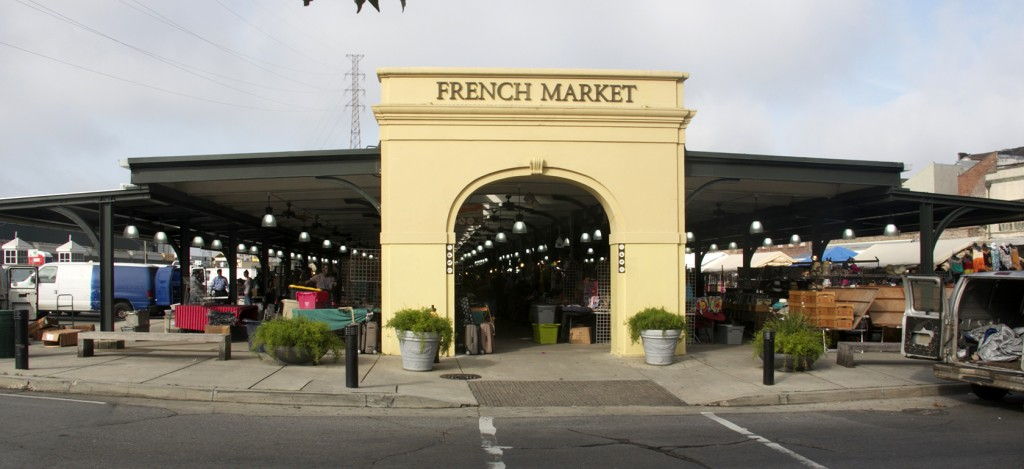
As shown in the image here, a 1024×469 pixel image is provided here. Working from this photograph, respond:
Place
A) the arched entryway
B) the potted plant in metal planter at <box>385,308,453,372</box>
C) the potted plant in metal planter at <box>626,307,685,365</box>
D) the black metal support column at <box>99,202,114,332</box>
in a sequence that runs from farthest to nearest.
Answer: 1. the arched entryway
2. the black metal support column at <box>99,202,114,332</box>
3. the potted plant in metal planter at <box>626,307,685,365</box>
4. the potted plant in metal planter at <box>385,308,453,372</box>

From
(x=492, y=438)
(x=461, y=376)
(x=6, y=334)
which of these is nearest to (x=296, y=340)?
(x=461, y=376)

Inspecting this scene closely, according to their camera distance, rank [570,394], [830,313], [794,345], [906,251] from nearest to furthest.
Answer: [570,394] → [794,345] → [830,313] → [906,251]

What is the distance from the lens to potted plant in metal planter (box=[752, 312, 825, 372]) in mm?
13109

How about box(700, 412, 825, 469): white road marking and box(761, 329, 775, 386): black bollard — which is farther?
box(761, 329, 775, 386): black bollard

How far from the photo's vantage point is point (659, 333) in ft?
46.1

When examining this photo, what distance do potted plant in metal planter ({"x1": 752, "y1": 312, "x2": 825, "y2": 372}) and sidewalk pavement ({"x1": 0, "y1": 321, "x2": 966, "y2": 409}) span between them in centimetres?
25

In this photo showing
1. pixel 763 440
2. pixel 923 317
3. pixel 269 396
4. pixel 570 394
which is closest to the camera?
pixel 763 440

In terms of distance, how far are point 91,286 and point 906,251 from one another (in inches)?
1353

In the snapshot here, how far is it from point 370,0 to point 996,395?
10.9 metres

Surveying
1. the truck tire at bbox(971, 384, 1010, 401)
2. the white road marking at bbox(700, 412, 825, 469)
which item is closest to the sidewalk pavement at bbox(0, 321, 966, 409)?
the truck tire at bbox(971, 384, 1010, 401)

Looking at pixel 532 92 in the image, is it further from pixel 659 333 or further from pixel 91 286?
pixel 91 286

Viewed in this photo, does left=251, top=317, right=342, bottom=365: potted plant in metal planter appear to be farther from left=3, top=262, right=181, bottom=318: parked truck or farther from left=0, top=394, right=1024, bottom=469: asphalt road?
left=3, top=262, right=181, bottom=318: parked truck

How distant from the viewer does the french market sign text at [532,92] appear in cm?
1520

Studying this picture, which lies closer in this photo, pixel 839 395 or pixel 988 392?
pixel 988 392
